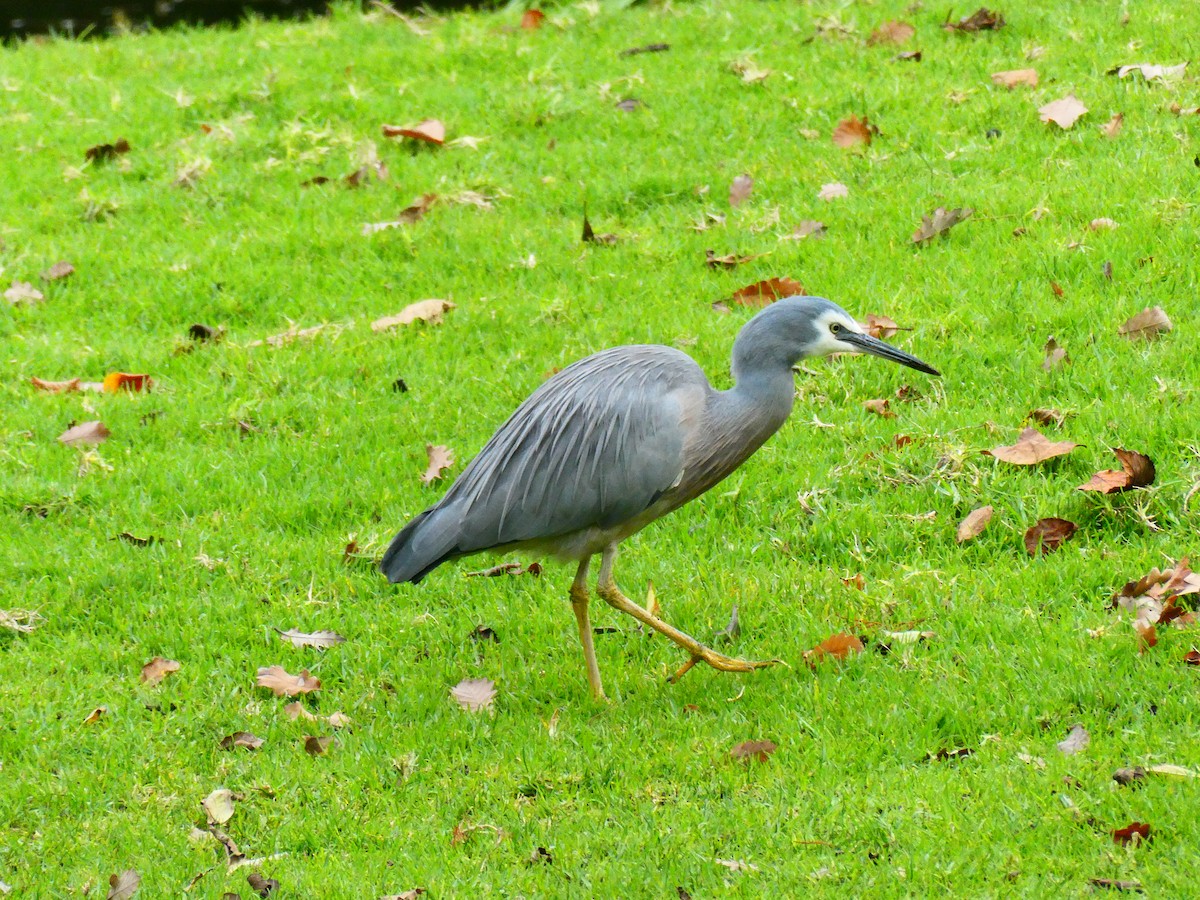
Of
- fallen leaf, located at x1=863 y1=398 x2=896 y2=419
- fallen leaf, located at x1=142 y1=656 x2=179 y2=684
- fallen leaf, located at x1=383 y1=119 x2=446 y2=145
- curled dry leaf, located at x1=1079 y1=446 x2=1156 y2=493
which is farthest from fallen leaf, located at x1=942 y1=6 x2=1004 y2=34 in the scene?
fallen leaf, located at x1=142 y1=656 x2=179 y2=684

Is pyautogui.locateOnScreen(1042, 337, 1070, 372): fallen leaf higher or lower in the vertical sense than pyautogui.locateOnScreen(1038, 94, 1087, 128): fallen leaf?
lower

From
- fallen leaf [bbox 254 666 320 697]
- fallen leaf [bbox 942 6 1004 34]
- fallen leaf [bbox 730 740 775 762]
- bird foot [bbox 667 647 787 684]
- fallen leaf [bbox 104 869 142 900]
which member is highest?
fallen leaf [bbox 942 6 1004 34]

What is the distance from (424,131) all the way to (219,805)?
18.8 ft

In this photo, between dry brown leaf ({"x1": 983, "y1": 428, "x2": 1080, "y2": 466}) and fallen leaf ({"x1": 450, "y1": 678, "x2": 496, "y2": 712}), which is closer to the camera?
fallen leaf ({"x1": 450, "y1": 678, "x2": 496, "y2": 712})

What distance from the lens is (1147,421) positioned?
6094mm

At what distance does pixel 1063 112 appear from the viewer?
8500mm

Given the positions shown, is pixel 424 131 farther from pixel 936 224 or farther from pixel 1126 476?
pixel 1126 476

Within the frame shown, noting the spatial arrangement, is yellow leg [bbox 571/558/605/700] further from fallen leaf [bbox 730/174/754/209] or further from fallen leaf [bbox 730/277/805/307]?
fallen leaf [bbox 730/174/754/209]

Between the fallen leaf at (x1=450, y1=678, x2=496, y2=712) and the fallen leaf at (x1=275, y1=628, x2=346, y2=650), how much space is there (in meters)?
0.61

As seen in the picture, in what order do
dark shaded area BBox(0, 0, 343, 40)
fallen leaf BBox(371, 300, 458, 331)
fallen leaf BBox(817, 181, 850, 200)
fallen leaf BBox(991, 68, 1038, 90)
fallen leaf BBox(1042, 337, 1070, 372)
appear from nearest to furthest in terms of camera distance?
fallen leaf BBox(1042, 337, 1070, 372) → fallen leaf BBox(371, 300, 458, 331) → fallen leaf BBox(817, 181, 850, 200) → fallen leaf BBox(991, 68, 1038, 90) → dark shaded area BBox(0, 0, 343, 40)

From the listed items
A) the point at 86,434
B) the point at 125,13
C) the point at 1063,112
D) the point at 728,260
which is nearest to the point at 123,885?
the point at 86,434

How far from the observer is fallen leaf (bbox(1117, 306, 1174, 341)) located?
6.69m

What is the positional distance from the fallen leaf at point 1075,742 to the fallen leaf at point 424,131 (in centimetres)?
634

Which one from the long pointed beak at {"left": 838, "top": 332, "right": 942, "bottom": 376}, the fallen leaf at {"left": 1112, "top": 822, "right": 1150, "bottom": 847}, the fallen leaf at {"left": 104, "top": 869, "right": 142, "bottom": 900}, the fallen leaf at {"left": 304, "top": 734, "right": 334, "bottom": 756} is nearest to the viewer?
the fallen leaf at {"left": 1112, "top": 822, "right": 1150, "bottom": 847}
